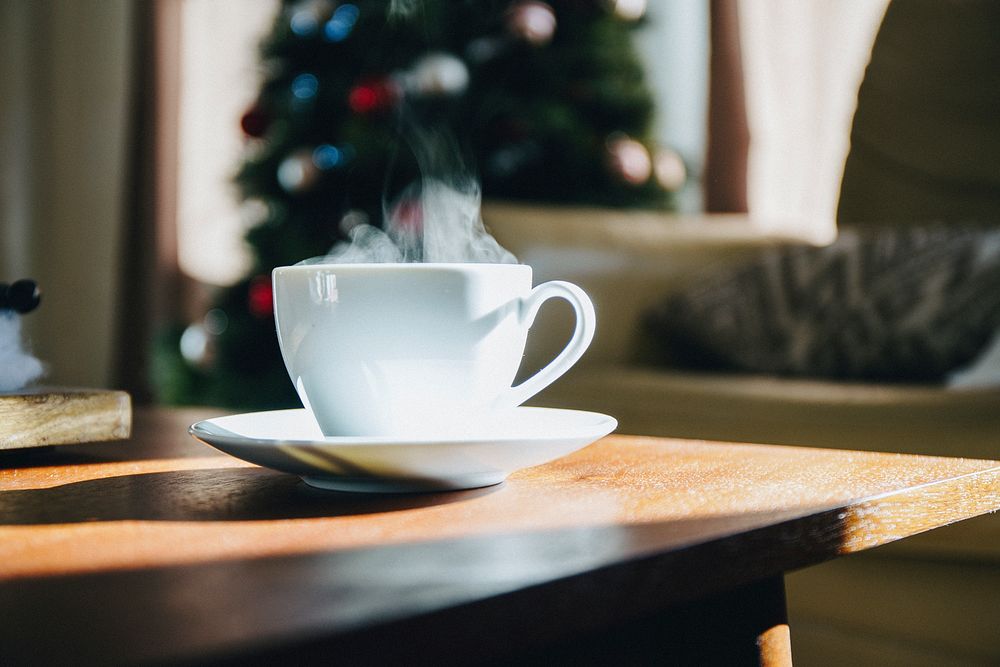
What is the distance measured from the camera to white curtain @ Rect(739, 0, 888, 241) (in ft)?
8.52

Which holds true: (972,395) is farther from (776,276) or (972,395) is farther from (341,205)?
(341,205)

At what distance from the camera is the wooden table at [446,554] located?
25 cm

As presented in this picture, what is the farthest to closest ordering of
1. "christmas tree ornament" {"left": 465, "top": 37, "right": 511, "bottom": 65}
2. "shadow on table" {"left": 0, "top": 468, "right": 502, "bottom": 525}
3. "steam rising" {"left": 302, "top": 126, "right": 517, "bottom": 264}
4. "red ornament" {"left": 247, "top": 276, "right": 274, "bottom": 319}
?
"christmas tree ornament" {"left": 465, "top": 37, "right": 511, "bottom": 65}
"red ornament" {"left": 247, "top": 276, "right": 274, "bottom": 319}
"steam rising" {"left": 302, "top": 126, "right": 517, "bottom": 264}
"shadow on table" {"left": 0, "top": 468, "right": 502, "bottom": 525}

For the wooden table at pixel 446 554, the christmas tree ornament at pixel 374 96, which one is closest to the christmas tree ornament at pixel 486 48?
the christmas tree ornament at pixel 374 96

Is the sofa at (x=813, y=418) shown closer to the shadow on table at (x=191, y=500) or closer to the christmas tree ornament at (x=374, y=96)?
the shadow on table at (x=191, y=500)

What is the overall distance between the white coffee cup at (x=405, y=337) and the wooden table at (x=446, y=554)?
Result: 5 cm

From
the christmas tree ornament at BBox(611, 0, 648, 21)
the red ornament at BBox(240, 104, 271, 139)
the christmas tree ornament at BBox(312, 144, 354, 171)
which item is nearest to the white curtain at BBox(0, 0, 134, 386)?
the red ornament at BBox(240, 104, 271, 139)

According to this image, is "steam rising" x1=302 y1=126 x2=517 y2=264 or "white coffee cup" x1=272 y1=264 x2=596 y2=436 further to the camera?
"steam rising" x1=302 y1=126 x2=517 y2=264

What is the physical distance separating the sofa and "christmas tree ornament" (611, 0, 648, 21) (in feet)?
4.12

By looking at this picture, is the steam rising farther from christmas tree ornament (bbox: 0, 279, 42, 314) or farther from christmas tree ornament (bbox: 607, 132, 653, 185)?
christmas tree ornament (bbox: 0, 279, 42, 314)

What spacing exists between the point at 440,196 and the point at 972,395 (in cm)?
183

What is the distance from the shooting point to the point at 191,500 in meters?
0.43

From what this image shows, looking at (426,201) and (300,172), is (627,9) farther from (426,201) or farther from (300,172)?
(300,172)

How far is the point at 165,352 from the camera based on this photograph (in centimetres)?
Result: 301
